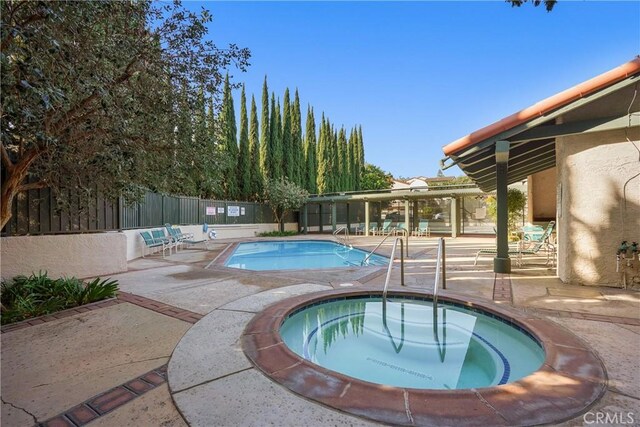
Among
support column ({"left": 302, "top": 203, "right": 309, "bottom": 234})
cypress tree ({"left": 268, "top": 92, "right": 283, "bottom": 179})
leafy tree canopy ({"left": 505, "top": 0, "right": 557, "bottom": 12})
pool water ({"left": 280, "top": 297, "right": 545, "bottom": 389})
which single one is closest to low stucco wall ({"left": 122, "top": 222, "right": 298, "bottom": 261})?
support column ({"left": 302, "top": 203, "right": 309, "bottom": 234})

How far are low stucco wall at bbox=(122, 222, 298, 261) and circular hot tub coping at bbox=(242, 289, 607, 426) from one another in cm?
844

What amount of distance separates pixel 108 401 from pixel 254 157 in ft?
69.6

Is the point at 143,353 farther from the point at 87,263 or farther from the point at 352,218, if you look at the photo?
the point at 352,218

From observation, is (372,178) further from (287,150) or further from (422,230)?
(422,230)

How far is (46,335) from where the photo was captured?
3.38 metres

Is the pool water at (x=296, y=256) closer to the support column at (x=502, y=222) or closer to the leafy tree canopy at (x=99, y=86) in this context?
the support column at (x=502, y=222)

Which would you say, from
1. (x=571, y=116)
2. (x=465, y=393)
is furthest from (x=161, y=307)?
(x=571, y=116)

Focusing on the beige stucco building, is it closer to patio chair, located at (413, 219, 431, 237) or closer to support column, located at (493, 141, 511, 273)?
support column, located at (493, 141, 511, 273)

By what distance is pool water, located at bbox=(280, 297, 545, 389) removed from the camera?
3.01 meters

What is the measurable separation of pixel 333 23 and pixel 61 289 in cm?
1064

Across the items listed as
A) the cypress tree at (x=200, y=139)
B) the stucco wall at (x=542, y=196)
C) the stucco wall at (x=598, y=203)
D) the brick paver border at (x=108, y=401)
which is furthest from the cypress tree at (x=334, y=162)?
the brick paver border at (x=108, y=401)

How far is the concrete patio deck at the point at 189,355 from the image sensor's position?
199 centimetres

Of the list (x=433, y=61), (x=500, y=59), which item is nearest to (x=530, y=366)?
(x=500, y=59)

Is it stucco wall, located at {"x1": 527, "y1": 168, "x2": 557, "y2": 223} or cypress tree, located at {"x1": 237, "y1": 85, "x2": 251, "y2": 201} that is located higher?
cypress tree, located at {"x1": 237, "y1": 85, "x2": 251, "y2": 201}
